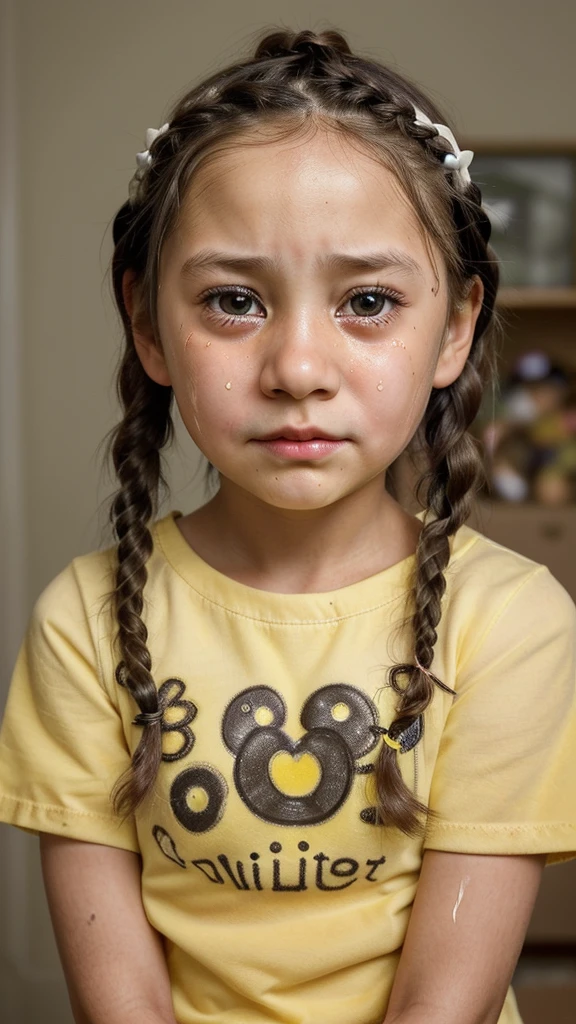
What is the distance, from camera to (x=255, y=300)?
0.90 meters

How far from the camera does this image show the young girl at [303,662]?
890 millimetres

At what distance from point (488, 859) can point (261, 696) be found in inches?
9.0

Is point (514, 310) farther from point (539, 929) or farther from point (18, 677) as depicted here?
point (18, 677)

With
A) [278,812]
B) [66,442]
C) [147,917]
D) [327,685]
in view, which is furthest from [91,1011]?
[66,442]

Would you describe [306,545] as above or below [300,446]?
below

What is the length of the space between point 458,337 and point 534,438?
1777mm

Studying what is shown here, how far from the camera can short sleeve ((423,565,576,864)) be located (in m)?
0.92

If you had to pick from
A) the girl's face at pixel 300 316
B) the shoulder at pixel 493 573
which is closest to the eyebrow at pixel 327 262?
the girl's face at pixel 300 316

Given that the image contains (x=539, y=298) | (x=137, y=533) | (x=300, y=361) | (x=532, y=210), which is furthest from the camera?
(x=532, y=210)

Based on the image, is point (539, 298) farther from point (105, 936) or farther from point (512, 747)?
point (105, 936)

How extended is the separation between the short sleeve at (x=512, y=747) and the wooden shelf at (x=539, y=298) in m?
1.68

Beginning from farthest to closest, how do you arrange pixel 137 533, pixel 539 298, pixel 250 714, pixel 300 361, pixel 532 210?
1. pixel 532 210
2. pixel 539 298
3. pixel 137 533
4. pixel 250 714
5. pixel 300 361

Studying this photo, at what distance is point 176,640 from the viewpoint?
0.99 m

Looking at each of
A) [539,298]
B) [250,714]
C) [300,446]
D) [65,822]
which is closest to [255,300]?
[300,446]
